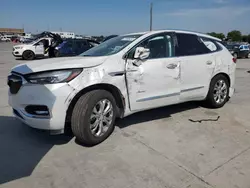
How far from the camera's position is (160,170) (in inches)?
114

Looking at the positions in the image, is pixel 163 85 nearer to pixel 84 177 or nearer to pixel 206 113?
pixel 206 113

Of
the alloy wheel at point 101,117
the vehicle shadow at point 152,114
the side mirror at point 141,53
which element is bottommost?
the vehicle shadow at point 152,114

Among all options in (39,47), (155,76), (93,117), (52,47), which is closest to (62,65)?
(93,117)

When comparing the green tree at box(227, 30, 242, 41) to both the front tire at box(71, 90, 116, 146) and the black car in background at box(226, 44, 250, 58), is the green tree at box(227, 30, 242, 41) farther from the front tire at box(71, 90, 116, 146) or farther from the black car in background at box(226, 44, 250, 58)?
the front tire at box(71, 90, 116, 146)

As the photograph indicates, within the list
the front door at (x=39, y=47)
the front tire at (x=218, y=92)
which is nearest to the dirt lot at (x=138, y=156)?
the front tire at (x=218, y=92)

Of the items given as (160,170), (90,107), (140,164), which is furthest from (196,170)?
(90,107)

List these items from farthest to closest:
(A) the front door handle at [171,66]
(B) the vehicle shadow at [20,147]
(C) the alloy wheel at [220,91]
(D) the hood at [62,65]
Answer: (C) the alloy wheel at [220,91] → (A) the front door handle at [171,66] → (D) the hood at [62,65] → (B) the vehicle shadow at [20,147]

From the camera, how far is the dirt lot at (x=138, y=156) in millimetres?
2691

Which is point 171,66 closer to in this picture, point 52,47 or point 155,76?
point 155,76

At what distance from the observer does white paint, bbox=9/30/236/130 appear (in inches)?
127

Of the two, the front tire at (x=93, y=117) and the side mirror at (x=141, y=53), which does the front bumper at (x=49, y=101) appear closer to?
the front tire at (x=93, y=117)

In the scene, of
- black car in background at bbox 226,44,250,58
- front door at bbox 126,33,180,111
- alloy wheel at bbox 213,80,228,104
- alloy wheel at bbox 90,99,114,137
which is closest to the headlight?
alloy wheel at bbox 90,99,114,137

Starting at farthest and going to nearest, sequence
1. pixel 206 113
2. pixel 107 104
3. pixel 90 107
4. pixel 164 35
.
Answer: pixel 206 113, pixel 164 35, pixel 107 104, pixel 90 107

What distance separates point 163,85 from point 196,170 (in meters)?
1.63
